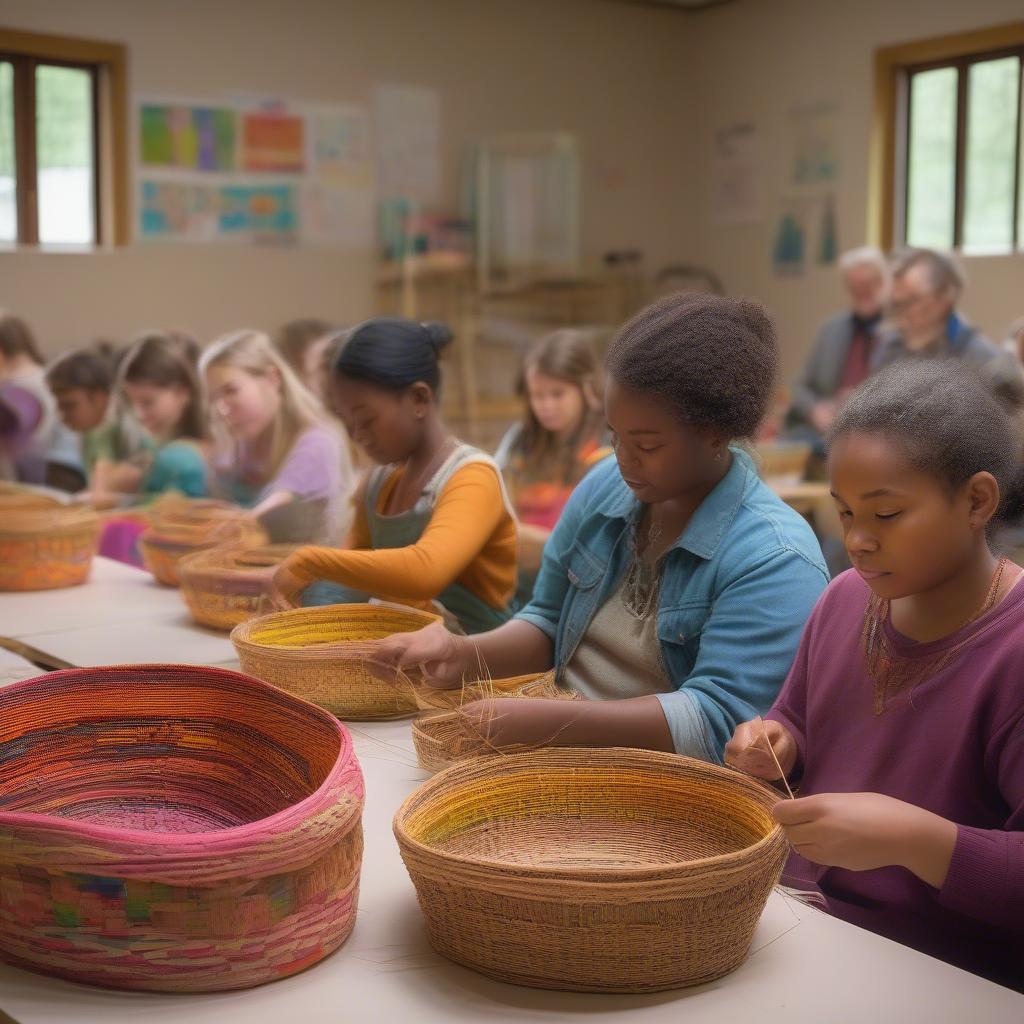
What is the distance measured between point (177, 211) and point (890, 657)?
576cm

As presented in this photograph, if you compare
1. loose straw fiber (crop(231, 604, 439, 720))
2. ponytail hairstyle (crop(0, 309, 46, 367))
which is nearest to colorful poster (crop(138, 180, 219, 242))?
ponytail hairstyle (crop(0, 309, 46, 367))

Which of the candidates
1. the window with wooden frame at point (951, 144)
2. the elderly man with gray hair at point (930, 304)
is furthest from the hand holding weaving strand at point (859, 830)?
the window with wooden frame at point (951, 144)

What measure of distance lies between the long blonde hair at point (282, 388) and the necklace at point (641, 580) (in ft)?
5.37

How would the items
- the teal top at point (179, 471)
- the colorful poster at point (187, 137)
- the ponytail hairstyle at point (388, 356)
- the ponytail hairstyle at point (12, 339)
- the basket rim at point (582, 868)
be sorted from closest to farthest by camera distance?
the basket rim at point (582, 868)
the ponytail hairstyle at point (388, 356)
the teal top at point (179, 471)
the ponytail hairstyle at point (12, 339)
the colorful poster at point (187, 137)

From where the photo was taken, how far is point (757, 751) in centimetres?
131

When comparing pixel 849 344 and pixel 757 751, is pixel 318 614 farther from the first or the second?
pixel 849 344

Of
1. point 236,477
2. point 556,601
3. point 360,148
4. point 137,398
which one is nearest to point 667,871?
point 556,601

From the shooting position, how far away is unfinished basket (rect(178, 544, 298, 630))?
224 centimetres

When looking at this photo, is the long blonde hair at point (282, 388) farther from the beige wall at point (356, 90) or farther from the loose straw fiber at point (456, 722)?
the beige wall at point (356, 90)

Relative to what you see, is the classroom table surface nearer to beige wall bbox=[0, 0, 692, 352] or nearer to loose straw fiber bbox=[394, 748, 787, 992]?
loose straw fiber bbox=[394, 748, 787, 992]

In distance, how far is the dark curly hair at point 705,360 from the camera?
157 cm

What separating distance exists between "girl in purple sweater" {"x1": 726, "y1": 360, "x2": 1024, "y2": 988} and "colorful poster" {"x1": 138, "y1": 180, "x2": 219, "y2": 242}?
5.63 meters

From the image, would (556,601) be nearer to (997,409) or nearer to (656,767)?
(656,767)

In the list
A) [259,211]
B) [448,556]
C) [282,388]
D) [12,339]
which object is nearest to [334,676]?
[448,556]
